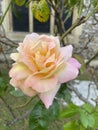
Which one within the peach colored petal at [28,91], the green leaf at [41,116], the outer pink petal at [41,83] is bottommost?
the green leaf at [41,116]

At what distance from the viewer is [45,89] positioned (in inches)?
15.6

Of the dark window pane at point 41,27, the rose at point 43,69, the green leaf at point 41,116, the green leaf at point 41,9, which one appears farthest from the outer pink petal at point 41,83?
the dark window pane at point 41,27

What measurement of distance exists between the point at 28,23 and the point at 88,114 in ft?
11.2

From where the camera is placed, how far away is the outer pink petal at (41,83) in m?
0.40

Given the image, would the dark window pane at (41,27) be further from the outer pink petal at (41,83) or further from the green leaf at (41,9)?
the outer pink petal at (41,83)

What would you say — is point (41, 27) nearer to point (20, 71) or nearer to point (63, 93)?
point (63, 93)

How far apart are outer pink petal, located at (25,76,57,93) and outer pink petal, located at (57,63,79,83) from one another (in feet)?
0.04

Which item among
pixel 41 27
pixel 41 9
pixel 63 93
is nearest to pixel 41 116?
pixel 63 93

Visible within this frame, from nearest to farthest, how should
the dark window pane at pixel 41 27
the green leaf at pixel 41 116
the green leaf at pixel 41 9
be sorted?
the green leaf at pixel 41 116 < the green leaf at pixel 41 9 < the dark window pane at pixel 41 27

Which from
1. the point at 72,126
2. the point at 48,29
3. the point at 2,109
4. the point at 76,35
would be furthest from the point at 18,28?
the point at 72,126

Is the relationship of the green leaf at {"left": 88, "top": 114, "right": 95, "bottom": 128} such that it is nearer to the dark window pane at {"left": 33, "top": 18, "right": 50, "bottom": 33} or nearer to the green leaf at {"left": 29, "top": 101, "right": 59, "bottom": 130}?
the green leaf at {"left": 29, "top": 101, "right": 59, "bottom": 130}

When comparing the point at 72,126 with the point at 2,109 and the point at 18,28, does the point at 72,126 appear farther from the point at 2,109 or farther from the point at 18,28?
the point at 18,28

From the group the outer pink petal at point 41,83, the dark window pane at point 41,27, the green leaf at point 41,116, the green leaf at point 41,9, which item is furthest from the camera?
the dark window pane at point 41,27

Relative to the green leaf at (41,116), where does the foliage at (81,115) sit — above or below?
below
